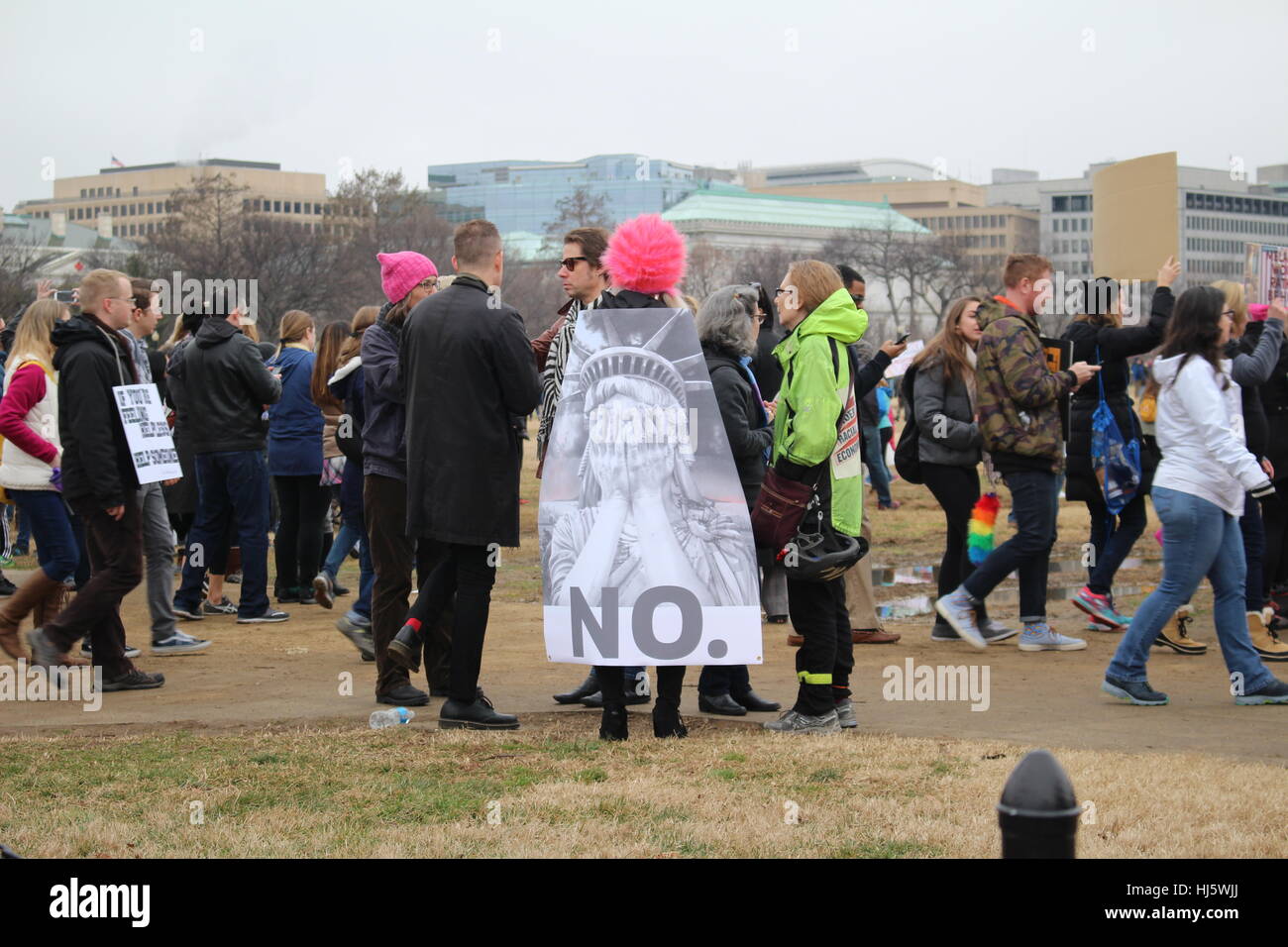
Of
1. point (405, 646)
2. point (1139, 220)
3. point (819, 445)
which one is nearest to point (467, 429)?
point (405, 646)

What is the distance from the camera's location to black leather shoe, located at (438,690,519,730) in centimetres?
696

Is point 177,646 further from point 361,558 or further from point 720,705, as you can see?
point 720,705

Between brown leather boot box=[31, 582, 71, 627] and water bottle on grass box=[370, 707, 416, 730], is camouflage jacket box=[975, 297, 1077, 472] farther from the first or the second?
brown leather boot box=[31, 582, 71, 627]

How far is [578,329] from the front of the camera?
6.60 metres

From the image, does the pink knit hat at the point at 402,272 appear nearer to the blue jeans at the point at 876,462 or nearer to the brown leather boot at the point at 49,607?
the brown leather boot at the point at 49,607

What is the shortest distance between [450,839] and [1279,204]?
16154cm

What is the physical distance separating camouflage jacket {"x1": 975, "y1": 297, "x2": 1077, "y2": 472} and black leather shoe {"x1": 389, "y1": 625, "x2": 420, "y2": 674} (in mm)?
3762

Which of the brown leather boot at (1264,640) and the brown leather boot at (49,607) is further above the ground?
the brown leather boot at (49,607)

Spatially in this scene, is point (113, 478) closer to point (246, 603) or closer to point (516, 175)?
point (246, 603)

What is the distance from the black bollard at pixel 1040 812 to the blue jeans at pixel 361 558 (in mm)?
6834

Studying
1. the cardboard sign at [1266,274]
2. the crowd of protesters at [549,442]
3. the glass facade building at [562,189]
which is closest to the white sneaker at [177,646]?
the crowd of protesters at [549,442]

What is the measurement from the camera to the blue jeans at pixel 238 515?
1059cm

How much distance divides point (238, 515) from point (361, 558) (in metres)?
0.89

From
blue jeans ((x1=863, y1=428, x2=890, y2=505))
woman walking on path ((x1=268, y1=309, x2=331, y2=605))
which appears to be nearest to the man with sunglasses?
woman walking on path ((x1=268, y1=309, x2=331, y2=605))
